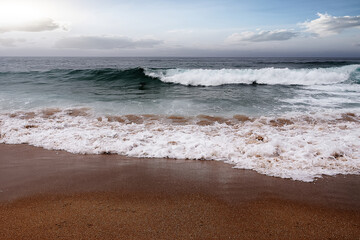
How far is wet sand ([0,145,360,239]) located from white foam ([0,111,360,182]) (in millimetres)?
347

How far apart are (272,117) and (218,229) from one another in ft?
18.2

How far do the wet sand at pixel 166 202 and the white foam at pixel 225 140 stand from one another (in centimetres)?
35

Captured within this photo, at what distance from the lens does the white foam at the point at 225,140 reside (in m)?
3.94

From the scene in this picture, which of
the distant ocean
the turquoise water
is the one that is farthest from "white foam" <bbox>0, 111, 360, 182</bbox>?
the turquoise water

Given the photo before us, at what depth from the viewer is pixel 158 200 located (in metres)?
2.88

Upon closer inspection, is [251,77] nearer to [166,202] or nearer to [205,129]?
[205,129]

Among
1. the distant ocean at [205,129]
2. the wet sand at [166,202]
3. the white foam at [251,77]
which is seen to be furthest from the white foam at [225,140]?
the white foam at [251,77]

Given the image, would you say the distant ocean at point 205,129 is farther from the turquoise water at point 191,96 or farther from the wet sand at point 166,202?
the wet sand at point 166,202

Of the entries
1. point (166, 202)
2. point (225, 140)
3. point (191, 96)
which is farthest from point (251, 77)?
point (166, 202)

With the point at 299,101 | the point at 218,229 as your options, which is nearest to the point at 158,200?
the point at 218,229

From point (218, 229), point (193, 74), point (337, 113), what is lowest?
point (218, 229)

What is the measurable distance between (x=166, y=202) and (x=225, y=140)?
252cm

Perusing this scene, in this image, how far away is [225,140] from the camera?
4.98 meters

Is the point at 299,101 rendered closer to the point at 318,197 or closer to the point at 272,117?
the point at 272,117
